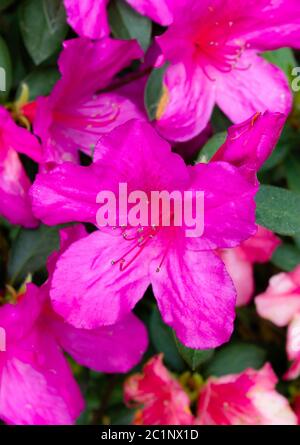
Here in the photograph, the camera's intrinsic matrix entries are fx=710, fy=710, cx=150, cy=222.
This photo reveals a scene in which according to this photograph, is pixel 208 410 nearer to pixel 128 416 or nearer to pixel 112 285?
pixel 128 416

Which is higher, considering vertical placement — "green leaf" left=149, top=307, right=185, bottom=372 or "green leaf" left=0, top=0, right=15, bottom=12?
"green leaf" left=0, top=0, right=15, bottom=12

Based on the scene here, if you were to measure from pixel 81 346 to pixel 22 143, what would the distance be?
→ 32 centimetres

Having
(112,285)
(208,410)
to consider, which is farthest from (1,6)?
(208,410)

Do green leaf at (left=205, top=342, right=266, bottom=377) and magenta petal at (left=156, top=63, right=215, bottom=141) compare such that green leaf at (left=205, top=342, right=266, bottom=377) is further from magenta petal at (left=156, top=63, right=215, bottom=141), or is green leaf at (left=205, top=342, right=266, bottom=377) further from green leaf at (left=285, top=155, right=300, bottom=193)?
magenta petal at (left=156, top=63, right=215, bottom=141)

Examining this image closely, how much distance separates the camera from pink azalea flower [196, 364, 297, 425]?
3.70 feet

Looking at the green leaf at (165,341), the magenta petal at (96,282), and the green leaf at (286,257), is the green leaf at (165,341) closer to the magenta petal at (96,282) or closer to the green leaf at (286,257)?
the green leaf at (286,257)

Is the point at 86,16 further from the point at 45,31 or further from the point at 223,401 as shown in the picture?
the point at 223,401

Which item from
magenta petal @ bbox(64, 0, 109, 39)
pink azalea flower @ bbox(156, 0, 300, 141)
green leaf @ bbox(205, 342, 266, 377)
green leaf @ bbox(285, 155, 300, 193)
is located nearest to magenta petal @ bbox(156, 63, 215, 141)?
pink azalea flower @ bbox(156, 0, 300, 141)

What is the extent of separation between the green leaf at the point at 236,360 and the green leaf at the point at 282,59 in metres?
0.48

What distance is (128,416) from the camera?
51.3 inches

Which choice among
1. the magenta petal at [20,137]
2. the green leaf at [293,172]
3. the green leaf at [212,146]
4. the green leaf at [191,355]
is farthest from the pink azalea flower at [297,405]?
the magenta petal at [20,137]

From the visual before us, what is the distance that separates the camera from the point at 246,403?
3.71ft

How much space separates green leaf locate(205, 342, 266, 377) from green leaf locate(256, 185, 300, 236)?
0.39m

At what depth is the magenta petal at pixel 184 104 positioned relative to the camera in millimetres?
981
